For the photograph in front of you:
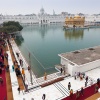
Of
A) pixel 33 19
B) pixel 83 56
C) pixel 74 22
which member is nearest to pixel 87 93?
pixel 83 56

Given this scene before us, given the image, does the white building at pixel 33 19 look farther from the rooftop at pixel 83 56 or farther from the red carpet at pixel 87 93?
the red carpet at pixel 87 93

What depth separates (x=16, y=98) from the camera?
942cm

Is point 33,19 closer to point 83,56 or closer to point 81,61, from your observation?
point 83,56

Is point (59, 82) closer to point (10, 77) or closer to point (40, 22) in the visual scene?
point (10, 77)

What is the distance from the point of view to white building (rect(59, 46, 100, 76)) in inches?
501

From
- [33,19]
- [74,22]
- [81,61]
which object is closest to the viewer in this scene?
[81,61]

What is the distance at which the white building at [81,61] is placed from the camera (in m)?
12.7

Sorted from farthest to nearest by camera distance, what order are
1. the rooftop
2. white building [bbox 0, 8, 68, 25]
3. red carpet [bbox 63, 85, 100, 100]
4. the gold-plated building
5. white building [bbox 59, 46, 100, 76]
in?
white building [bbox 0, 8, 68, 25]
the gold-plated building
the rooftop
white building [bbox 59, 46, 100, 76]
red carpet [bbox 63, 85, 100, 100]

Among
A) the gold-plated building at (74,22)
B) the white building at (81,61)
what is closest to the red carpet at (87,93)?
the white building at (81,61)

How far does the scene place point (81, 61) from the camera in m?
13.6

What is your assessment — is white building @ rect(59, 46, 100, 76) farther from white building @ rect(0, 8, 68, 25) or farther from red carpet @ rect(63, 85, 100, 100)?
white building @ rect(0, 8, 68, 25)

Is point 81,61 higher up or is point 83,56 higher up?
point 83,56

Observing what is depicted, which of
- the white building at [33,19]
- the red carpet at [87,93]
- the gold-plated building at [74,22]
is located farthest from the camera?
the white building at [33,19]

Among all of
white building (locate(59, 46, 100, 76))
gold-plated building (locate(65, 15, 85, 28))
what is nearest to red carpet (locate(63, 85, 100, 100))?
white building (locate(59, 46, 100, 76))
